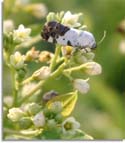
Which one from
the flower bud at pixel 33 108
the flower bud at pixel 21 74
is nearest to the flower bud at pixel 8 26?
the flower bud at pixel 21 74

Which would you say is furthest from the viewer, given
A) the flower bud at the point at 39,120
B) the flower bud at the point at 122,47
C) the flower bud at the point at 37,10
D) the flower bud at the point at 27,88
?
the flower bud at the point at 122,47

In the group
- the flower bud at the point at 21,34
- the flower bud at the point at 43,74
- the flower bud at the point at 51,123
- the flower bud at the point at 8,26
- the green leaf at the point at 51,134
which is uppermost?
the flower bud at the point at 8,26

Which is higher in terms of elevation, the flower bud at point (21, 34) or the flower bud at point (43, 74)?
the flower bud at point (21, 34)

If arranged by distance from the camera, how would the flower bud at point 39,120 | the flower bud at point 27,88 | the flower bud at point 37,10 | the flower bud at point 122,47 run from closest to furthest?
the flower bud at point 39,120 → the flower bud at point 27,88 → the flower bud at point 37,10 → the flower bud at point 122,47

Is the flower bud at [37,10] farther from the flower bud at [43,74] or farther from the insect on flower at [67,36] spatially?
the flower bud at [43,74]

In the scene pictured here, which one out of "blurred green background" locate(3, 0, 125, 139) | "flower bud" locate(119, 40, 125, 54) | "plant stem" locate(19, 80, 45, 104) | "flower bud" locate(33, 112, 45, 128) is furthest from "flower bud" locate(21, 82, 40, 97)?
"flower bud" locate(119, 40, 125, 54)

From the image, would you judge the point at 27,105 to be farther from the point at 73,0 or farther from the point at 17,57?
the point at 73,0

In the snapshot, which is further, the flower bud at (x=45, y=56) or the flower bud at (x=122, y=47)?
the flower bud at (x=122, y=47)

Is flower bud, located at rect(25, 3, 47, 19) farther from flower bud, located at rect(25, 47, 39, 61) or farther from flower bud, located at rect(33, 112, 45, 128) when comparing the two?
flower bud, located at rect(33, 112, 45, 128)
